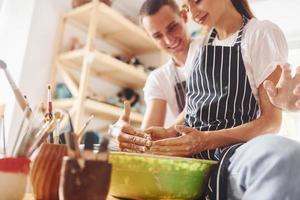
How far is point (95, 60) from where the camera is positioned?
5.95 feet

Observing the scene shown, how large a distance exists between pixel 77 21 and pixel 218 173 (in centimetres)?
168

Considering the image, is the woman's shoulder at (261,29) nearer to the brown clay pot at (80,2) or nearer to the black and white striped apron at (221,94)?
the black and white striped apron at (221,94)

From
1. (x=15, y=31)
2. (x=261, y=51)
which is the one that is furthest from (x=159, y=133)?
(x=15, y=31)

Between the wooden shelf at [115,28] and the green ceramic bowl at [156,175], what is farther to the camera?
the wooden shelf at [115,28]

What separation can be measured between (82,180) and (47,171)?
0.14m

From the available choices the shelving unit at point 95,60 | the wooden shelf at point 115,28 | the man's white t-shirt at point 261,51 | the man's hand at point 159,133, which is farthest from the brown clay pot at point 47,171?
the wooden shelf at point 115,28

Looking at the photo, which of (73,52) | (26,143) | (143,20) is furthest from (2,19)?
(26,143)

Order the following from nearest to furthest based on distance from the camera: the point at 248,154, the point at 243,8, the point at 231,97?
the point at 248,154, the point at 231,97, the point at 243,8

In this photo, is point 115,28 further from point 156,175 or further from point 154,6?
point 156,175

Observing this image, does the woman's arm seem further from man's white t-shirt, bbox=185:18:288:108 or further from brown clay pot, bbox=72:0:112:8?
brown clay pot, bbox=72:0:112:8

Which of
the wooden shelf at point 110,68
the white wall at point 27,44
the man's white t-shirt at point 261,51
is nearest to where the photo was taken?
the man's white t-shirt at point 261,51

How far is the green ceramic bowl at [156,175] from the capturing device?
1.51 ft

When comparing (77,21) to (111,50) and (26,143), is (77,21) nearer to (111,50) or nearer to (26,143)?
(111,50)

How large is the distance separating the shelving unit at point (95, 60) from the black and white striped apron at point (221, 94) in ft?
3.31
